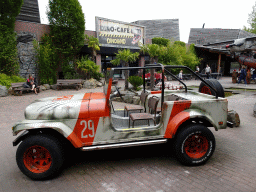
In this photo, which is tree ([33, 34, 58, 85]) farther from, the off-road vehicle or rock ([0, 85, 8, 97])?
the off-road vehicle

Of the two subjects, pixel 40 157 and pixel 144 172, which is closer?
pixel 40 157

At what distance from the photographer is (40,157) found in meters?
2.92

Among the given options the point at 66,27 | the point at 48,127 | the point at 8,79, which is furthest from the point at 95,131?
the point at 66,27

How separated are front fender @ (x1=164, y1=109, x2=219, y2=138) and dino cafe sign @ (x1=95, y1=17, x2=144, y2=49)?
52.4 ft

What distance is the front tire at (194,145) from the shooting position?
3.11 meters

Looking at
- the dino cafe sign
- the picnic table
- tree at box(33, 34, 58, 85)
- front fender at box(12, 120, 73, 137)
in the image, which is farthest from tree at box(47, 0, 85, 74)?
front fender at box(12, 120, 73, 137)

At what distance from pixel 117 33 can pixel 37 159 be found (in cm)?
1743

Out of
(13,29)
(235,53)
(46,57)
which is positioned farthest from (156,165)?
(235,53)

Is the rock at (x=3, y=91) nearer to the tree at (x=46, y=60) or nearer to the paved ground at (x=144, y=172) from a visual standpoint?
the tree at (x=46, y=60)

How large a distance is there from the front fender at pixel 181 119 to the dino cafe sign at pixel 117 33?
16.0 meters

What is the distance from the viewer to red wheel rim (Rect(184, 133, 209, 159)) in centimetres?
322

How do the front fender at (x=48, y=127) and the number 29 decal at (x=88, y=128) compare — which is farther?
→ the number 29 decal at (x=88, y=128)

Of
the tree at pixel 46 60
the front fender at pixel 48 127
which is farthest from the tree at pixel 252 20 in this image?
the front fender at pixel 48 127

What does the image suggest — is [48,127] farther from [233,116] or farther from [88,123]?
[233,116]
